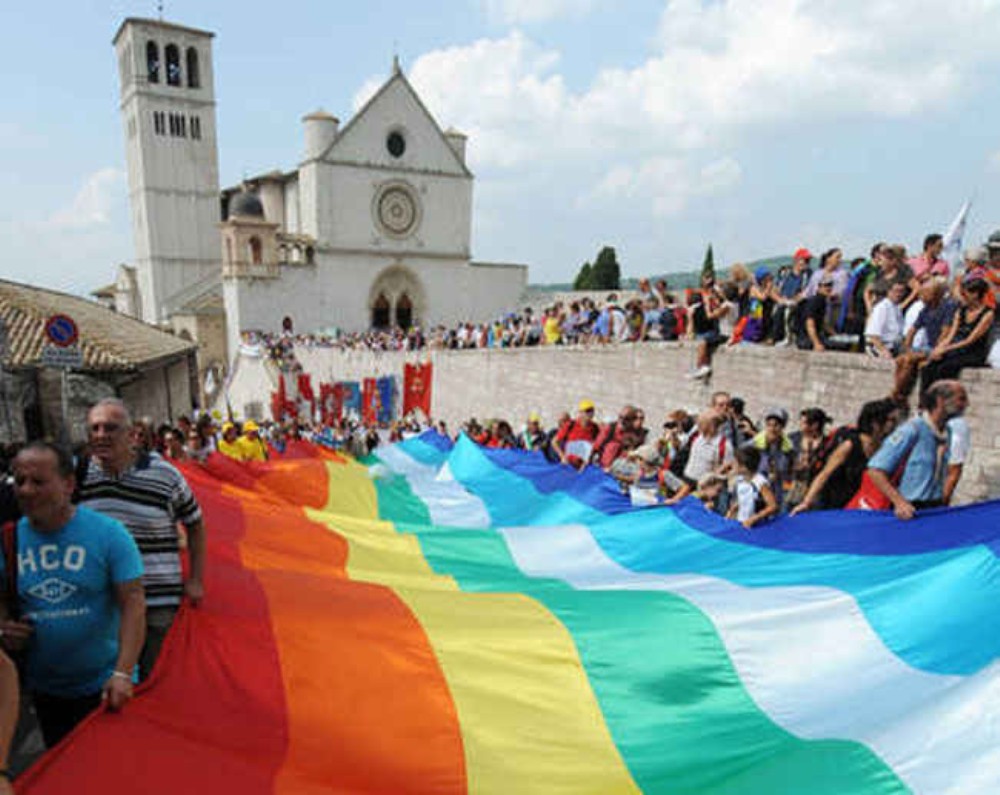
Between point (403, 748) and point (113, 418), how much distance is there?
1.96 m

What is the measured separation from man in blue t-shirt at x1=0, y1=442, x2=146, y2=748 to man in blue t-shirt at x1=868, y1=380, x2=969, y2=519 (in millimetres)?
4186

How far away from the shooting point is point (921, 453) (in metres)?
4.21

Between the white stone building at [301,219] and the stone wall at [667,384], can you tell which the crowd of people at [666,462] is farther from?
the white stone building at [301,219]

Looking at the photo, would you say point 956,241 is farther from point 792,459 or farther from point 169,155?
point 169,155

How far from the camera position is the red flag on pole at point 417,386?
2416 centimetres

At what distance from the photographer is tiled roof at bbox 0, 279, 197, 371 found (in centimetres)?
1361

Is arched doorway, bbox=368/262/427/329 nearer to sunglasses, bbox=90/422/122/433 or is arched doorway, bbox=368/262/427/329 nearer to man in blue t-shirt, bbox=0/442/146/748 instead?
sunglasses, bbox=90/422/122/433

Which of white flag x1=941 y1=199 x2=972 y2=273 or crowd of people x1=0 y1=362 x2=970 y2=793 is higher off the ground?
white flag x1=941 y1=199 x2=972 y2=273

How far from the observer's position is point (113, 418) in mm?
3045

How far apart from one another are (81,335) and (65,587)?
15.2m

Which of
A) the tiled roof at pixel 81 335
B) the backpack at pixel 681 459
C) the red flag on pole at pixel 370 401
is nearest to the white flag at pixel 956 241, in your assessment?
the backpack at pixel 681 459

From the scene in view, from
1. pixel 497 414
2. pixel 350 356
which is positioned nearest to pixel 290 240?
pixel 350 356

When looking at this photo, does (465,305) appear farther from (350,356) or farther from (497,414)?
(497,414)

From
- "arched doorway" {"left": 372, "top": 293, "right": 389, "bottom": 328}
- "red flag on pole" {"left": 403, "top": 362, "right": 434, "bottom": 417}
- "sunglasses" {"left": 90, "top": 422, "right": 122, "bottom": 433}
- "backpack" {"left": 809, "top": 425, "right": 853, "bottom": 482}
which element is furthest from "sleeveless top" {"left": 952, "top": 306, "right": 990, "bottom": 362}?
"arched doorway" {"left": 372, "top": 293, "right": 389, "bottom": 328}
